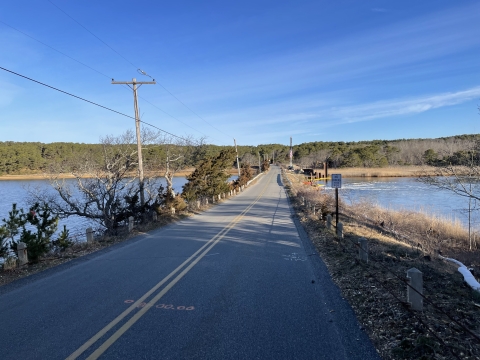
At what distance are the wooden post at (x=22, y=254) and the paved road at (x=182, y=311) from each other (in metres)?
1.05

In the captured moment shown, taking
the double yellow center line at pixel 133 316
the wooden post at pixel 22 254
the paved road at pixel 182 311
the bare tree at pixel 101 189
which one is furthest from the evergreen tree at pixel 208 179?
the double yellow center line at pixel 133 316

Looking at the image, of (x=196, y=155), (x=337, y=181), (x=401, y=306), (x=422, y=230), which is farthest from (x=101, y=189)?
(x=196, y=155)

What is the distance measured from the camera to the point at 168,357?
12.1ft

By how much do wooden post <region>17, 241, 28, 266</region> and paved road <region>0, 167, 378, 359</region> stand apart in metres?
1.05

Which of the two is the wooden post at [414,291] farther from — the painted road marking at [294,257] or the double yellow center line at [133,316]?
the painted road marking at [294,257]

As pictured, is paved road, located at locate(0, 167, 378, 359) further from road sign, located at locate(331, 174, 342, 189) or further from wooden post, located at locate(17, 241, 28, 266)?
road sign, located at locate(331, 174, 342, 189)

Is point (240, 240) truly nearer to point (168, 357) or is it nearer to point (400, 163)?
point (168, 357)

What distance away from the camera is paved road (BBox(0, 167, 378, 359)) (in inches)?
154

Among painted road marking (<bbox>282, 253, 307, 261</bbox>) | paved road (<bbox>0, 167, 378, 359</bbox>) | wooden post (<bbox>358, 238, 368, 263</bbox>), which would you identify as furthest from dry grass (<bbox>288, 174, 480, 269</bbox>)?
paved road (<bbox>0, 167, 378, 359</bbox>)

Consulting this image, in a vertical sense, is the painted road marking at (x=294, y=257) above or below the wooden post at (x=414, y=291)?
below

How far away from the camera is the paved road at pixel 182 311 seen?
3.92 m

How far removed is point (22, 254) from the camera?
28.7 feet

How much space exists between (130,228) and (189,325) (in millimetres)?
11108

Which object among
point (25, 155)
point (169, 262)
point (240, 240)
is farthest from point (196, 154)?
point (169, 262)
